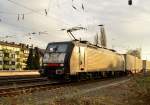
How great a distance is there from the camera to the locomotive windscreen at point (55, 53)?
81.4ft

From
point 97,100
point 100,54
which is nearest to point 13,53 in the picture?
point 100,54

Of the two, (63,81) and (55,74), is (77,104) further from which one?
(63,81)

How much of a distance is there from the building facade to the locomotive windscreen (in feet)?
294

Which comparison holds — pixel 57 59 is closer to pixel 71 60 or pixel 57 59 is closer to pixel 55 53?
pixel 55 53

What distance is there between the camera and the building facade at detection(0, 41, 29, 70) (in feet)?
398

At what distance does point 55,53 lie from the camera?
25.3 m

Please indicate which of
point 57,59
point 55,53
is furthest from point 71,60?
point 55,53

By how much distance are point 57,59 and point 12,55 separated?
107 metres

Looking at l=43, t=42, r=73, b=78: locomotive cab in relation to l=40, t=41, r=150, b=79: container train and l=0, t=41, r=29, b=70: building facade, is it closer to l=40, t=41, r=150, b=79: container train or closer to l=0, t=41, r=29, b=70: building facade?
l=40, t=41, r=150, b=79: container train

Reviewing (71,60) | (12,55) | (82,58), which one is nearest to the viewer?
(71,60)

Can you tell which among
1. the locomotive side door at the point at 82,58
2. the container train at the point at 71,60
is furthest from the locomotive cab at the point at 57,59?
the locomotive side door at the point at 82,58

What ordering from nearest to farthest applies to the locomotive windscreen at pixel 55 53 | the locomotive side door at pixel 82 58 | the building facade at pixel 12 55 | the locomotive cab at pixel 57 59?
1. the locomotive cab at pixel 57 59
2. the locomotive windscreen at pixel 55 53
3. the locomotive side door at pixel 82 58
4. the building facade at pixel 12 55

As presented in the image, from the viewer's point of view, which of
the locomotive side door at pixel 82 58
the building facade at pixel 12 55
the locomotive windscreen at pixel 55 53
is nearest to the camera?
the locomotive windscreen at pixel 55 53

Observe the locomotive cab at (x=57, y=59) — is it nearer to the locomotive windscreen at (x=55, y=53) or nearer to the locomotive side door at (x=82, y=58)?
the locomotive windscreen at (x=55, y=53)
